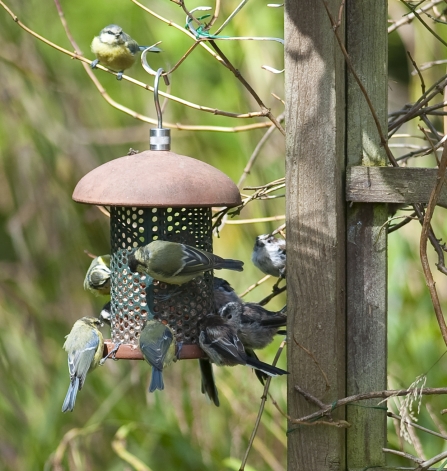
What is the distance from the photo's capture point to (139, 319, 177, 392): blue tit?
2.51 metres

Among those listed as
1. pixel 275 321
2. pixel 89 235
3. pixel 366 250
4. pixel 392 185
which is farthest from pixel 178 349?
pixel 89 235

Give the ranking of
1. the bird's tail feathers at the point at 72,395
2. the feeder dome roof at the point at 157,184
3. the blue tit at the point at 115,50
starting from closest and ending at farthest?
the feeder dome roof at the point at 157,184, the bird's tail feathers at the point at 72,395, the blue tit at the point at 115,50

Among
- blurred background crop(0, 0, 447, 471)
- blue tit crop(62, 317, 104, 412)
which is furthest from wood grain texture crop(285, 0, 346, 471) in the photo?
blurred background crop(0, 0, 447, 471)

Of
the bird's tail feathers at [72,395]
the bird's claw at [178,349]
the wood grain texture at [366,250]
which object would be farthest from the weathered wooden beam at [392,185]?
the bird's tail feathers at [72,395]

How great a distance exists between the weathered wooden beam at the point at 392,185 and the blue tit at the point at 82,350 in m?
1.10

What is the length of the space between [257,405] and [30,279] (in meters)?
2.39

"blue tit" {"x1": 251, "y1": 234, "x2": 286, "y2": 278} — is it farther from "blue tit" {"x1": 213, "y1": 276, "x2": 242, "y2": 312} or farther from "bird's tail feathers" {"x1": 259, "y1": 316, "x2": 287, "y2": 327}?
"bird's tail feathers" {"x1": 259, "y1": 316, "x2": 287, "y2": 327}

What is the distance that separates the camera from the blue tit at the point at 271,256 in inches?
135

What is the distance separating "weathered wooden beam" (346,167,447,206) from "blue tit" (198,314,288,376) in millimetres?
635

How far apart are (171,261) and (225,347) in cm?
35

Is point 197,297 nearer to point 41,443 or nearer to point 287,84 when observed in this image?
point 287,84

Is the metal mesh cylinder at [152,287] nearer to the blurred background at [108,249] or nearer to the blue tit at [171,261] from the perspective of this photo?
the blue tit at [171,261]

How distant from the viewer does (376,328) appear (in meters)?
2.48

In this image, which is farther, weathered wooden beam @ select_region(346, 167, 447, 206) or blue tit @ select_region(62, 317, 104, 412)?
blue tit @ select_region(62, 317, 104, 412)
